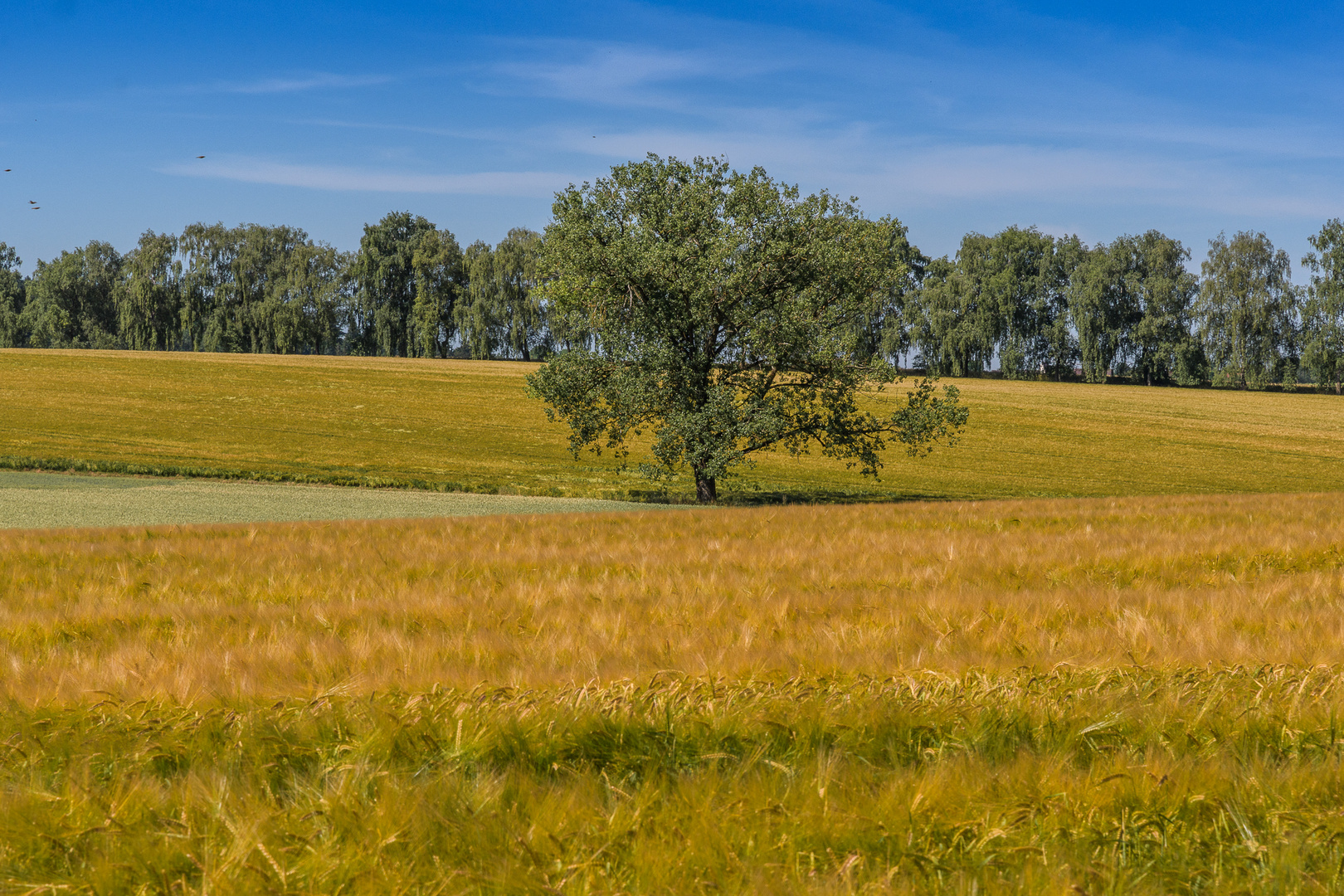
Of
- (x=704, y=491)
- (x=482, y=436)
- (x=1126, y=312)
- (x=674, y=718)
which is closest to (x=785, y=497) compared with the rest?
(x=704, y=491)

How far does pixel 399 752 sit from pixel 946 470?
46.9 meters

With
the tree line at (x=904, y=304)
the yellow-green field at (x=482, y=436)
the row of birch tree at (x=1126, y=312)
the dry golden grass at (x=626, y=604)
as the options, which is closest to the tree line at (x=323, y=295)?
the tree line at (x=904, y=304)

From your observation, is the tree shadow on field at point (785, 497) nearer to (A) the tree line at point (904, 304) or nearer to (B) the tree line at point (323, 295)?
(A) the tree line at point (904, 304)

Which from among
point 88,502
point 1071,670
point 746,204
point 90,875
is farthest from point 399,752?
point 746,204

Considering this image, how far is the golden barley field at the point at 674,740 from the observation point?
2.54 m

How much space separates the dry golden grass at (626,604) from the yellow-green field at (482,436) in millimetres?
20436

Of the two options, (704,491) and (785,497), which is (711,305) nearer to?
(704,491)

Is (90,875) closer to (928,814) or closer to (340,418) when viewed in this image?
(928,814)

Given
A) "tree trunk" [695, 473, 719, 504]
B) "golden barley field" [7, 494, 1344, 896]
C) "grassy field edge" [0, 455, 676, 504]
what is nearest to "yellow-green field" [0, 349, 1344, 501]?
"grassy field edge" [0, 455, 676, 504]

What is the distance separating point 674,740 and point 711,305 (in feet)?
77.9

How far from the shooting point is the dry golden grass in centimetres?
445

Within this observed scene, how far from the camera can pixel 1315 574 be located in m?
7.49

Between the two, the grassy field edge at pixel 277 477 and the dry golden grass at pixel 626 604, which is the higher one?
the dry golden grass at pixel 626 604

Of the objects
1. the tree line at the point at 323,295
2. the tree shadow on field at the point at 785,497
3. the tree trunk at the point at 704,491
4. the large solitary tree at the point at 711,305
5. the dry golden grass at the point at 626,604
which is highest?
the tree line at the point at 323,295
